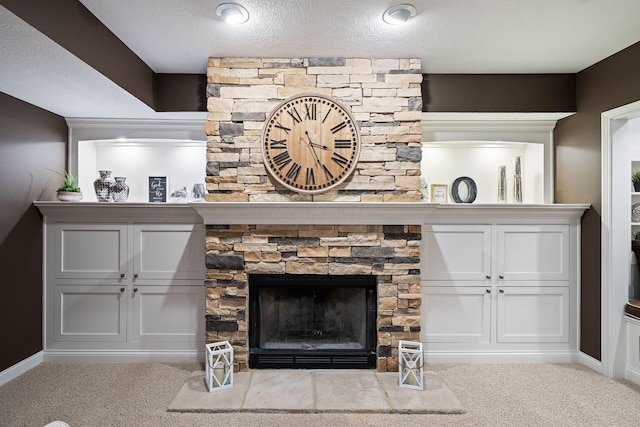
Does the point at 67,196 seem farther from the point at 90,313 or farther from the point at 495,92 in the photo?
the point at 495,92

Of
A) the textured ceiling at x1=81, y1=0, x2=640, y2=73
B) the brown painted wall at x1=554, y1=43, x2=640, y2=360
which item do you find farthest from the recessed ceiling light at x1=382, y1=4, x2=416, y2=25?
the brown painted wall at x1=554, y1=43, x2=640, y2=360

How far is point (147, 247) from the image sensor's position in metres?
3.28

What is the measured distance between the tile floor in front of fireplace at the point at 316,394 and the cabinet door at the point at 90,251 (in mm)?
1162

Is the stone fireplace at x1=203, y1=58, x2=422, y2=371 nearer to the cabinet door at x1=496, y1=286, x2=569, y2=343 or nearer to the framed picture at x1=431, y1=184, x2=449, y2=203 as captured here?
the framed picture at x1=431, y1=184, x2=449, y2=203

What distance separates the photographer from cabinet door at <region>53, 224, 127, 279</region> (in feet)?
10.7

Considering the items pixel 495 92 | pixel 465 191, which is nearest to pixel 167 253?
pixel 465 191

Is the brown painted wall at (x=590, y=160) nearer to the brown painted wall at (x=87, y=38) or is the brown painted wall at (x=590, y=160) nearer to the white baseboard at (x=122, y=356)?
the white baseboard at (x=122, y=356)

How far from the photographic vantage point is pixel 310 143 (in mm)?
2943

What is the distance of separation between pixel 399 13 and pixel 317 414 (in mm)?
2443

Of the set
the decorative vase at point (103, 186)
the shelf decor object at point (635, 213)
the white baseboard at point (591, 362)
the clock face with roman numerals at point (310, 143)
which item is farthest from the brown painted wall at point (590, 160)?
the decorative vase at point (103, 186)

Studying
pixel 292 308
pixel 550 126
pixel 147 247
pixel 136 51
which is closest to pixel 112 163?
pixel 147 247

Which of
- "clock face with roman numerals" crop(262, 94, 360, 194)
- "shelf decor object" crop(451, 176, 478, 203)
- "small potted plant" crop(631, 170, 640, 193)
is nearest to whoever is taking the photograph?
"clock face with roman numerals" crop(262, 94, 360, 194)

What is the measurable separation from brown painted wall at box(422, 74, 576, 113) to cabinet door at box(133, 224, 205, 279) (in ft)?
7.50

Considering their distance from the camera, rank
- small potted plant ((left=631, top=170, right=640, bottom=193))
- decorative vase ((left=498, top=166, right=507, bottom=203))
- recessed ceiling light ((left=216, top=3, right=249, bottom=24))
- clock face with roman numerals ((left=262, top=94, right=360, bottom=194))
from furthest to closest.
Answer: decorative vase ((left=498, top=166, right=507, bottom=203)), small potted plant ((left=631, top=170, right=640, bottom=193)), clock face with roman numerals ((left=262, top=94, right=360, bottom=194)), recessed ceiling light ((left=216, top=3, right=249, bottom=24))
